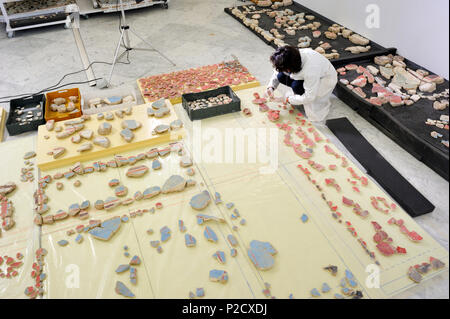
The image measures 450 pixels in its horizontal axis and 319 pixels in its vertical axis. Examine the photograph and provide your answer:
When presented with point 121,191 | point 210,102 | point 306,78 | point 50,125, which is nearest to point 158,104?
point 210,102

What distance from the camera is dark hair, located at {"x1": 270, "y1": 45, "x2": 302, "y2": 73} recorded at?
2.58 m

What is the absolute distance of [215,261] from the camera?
1.95 metres

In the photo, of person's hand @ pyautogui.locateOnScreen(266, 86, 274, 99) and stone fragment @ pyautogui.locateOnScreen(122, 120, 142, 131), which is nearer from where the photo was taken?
stone fragment @ pyautogui.locateOnScreen(122, 120, 142, 131)

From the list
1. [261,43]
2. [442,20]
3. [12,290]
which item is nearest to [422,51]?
[442,20]

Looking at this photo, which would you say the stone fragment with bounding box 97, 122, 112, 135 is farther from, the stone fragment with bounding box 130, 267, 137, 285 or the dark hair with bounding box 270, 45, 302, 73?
the dark hair with bounding box 270, 45, 302, 73

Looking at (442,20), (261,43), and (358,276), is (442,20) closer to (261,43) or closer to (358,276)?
(358,276)

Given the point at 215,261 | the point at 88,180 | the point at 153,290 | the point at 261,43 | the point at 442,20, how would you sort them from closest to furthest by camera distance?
the point at 442,20 < the point at 153,290 < the point at 215,261 < the point at 88,180 < the point at 261,43

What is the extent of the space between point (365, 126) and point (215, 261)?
5.73 ft

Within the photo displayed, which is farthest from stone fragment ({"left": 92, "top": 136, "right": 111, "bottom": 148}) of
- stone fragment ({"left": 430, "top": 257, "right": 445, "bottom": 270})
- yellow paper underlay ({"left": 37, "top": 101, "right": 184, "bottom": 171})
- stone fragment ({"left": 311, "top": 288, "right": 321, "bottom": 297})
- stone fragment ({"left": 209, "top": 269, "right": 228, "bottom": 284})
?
stone fragment ({"left": 430, "top": 257, "right": 445, "bottom": 270})

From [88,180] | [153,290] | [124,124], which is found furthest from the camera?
[124,124]

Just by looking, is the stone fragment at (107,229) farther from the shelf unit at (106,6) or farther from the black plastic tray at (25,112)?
the shelf unit at (106,6)

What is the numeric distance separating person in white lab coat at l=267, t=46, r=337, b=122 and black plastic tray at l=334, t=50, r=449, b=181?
0.28 metres

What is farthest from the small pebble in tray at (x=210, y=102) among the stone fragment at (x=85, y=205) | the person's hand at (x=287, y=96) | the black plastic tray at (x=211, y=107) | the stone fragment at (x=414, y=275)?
the stone fragment at (x=414, y=275)
